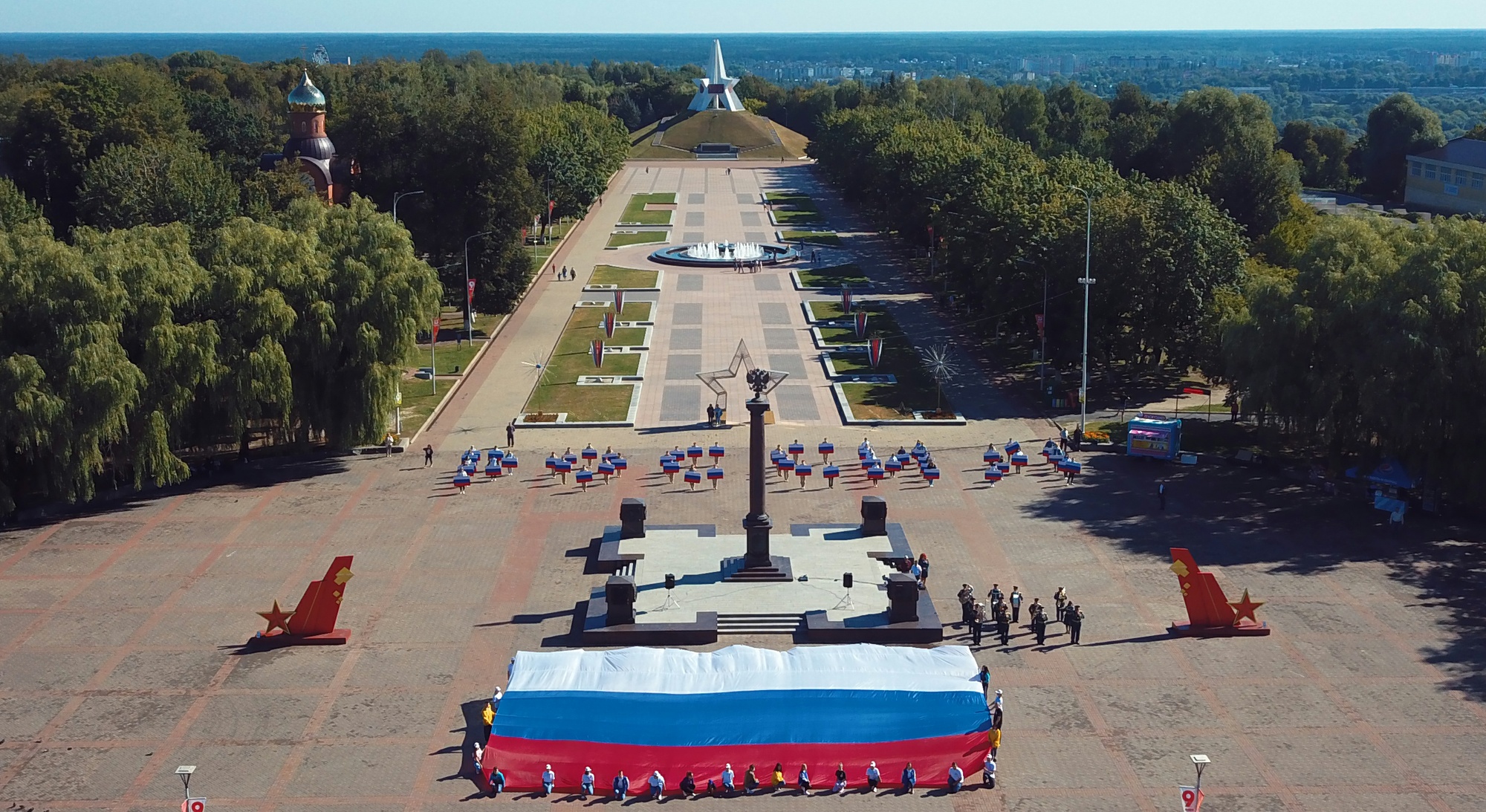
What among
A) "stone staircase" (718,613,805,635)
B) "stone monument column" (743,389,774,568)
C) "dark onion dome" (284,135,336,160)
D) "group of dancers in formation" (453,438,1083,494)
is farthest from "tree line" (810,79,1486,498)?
"dark onion dome" (284,135,336,160)

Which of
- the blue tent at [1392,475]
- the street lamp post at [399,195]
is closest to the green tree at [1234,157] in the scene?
the blue tent at [1392,475]

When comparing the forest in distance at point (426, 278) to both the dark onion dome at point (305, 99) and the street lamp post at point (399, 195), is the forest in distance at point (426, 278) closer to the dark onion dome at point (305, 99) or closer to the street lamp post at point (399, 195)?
the street lamp post at point (399, 195)

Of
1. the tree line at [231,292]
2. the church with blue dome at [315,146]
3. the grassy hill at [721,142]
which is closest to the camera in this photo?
the tree line at [231,292]

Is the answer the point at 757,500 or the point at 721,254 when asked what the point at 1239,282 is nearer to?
the point at 757,500

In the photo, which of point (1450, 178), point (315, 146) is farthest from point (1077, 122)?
point (315, 146)

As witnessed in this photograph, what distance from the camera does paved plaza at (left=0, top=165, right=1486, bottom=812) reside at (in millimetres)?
30562

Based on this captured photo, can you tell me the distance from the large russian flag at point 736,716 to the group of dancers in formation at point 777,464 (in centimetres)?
1696

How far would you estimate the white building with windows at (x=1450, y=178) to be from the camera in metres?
115

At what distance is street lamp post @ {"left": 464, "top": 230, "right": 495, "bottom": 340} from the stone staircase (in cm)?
3908

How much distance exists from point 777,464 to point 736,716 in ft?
69.2

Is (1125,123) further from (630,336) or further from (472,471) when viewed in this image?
(472,471)

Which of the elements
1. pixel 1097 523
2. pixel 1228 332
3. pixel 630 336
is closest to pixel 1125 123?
pixel 630 336

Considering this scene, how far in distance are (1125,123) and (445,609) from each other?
116 meters

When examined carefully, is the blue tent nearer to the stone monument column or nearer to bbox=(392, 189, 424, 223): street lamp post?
the stone monument column
